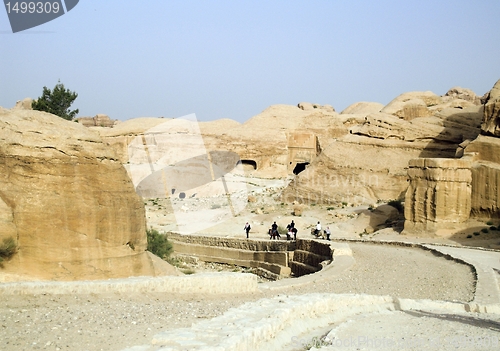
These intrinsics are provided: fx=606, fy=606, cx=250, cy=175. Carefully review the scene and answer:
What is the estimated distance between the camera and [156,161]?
130 ft

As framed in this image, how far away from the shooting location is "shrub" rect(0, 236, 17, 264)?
10359 millimetres

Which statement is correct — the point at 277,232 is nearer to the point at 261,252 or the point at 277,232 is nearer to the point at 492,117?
the point at 261,252

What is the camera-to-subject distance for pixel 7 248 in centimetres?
1040

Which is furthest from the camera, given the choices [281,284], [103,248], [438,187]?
[438,187]

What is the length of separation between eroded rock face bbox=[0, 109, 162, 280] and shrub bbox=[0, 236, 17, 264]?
93mm

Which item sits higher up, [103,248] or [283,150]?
[103,248]

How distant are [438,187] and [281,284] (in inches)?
462

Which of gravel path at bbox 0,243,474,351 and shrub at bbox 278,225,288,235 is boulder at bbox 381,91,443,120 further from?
gravel path at bbox 0,243,474,351

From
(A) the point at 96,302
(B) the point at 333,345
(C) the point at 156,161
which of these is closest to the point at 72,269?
(A) the point at 96,302

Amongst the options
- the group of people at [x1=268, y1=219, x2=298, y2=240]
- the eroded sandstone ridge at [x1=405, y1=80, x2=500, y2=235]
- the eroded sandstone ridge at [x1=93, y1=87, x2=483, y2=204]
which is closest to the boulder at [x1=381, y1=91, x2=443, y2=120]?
the eroded sandstone ridge at [x1=93, y1=87, x2=483, y2=204]

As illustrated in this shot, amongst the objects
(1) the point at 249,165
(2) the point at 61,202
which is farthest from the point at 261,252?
(1) the point at 249,165

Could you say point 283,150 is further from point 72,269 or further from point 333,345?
point 333,345

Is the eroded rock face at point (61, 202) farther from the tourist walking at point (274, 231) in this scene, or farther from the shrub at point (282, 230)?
the shrub at point (282, 230)

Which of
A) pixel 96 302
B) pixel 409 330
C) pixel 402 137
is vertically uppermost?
pixel 96 302
